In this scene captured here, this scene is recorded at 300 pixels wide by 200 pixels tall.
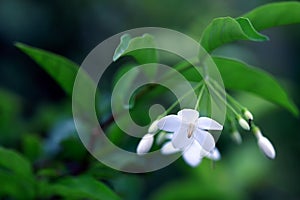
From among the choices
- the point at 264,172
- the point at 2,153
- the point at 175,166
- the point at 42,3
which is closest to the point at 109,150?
the point at 2,153

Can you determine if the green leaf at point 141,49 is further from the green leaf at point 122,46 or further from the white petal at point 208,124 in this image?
the white petal at point 208,124

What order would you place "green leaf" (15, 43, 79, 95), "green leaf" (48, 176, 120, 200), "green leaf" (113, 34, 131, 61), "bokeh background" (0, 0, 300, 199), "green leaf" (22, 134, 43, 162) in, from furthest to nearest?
"bokeh background" (0, 0, 300, 199), "green leaf" (22, 134, 43, 162), "green leaf" (15, 43, 79, 95), "green leaf" (48, 176, 120, 200), "green leaf" (113, 34, 131, 61)

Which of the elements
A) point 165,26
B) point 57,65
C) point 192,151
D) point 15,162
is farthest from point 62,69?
point 165,26

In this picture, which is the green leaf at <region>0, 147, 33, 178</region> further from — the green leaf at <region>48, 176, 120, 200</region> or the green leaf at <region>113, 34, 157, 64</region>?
the green leaf at <region>113, 34, 157, 64</region>

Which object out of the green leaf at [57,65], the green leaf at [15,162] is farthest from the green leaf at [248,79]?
the green leaf at [15,162]

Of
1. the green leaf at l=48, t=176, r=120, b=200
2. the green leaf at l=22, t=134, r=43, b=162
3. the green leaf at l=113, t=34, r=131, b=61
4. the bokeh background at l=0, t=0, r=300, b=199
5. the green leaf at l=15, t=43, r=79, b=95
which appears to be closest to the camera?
the green leaf at l=113, t=34, r=131, b=61

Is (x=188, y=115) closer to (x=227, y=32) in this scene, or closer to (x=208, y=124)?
(x=208, y=124)

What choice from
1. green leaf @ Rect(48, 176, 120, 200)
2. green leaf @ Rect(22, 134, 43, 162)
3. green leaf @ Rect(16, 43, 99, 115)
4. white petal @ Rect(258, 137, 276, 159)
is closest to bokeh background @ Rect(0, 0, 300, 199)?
green leaf @ Rect(22, 134, 43, 162)

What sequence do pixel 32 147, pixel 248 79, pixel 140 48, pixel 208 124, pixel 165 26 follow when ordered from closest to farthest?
1. pixel 208 124
2. pixel 140 48
3. pixel 248 79
4. pixel 32 147
5. pixel 165 26
